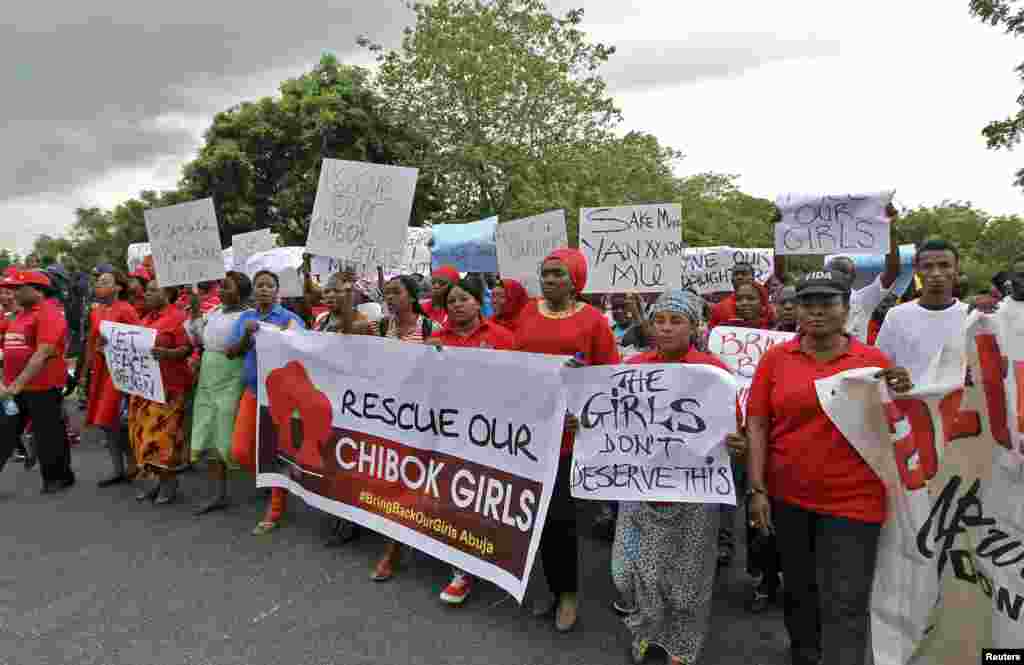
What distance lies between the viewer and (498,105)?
19859 millimetres

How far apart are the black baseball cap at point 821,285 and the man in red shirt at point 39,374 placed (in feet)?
19.9

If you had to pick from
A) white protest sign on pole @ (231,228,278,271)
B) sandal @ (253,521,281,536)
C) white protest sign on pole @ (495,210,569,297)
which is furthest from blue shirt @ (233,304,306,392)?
white protest sign on pole @ (231,228,278,271)

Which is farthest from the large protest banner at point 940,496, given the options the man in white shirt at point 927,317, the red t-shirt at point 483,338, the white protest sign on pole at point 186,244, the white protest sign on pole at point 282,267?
the white protest sign on pole at point 282,267

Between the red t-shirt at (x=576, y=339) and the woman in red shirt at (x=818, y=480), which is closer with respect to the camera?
the woman in red shirt at (x=818, y=480)

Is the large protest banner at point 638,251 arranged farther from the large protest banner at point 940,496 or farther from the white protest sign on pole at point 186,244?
the white protest sign on pole at point 186,244

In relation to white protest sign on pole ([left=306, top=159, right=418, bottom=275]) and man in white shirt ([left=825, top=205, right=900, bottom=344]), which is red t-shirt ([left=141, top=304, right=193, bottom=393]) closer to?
white protest sign on pole ([left=306, top=159, right=418, bottom=275])

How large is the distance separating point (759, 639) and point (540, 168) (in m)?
17.8

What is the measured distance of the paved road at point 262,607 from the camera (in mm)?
3252

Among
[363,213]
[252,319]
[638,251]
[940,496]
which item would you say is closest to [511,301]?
[638,251]

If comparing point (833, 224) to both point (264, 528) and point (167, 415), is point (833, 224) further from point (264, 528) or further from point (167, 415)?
point (167, 415)

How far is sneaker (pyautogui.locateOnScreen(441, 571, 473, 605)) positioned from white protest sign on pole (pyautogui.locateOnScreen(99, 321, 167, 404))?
305 centimetres

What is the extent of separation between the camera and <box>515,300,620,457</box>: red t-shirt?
11.3 ft

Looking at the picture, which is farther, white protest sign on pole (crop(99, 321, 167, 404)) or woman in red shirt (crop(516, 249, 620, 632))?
white protest sign on pole (crop(99, 321, 167, 404))

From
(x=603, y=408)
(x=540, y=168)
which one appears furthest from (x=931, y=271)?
(x=540, y=168)
